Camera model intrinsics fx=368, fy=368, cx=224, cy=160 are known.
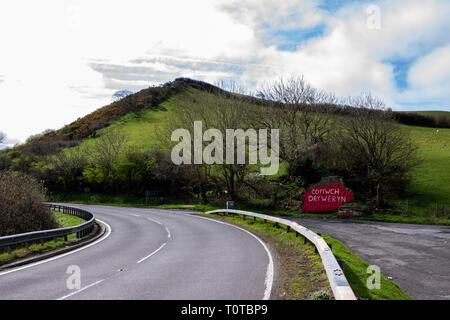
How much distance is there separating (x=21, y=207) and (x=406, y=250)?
16.8m

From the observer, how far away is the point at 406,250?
49.5ft

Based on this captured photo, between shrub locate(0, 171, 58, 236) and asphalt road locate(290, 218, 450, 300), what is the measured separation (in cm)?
1432

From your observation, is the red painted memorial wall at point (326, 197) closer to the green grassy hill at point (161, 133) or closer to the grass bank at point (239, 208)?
the grass bank at point (239, 208)

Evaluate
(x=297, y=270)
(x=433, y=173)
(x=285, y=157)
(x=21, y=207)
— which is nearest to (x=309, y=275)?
(x=297, y=270)

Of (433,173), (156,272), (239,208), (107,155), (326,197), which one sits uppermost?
(107,155)

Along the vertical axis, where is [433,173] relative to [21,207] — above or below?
above

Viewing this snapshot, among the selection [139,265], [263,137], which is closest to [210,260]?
[139,265]

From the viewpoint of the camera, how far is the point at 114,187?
50.9 metres

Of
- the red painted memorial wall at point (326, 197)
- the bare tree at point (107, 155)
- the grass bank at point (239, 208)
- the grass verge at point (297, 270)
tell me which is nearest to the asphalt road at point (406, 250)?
the grass bank at point (239, 208)

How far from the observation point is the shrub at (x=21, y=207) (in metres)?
15.7

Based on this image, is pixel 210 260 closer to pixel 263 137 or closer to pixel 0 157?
pixel 263 137

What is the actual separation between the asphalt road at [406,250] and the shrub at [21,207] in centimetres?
1432

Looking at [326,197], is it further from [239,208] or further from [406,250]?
[406,250]

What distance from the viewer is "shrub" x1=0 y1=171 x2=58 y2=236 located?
617 inches
